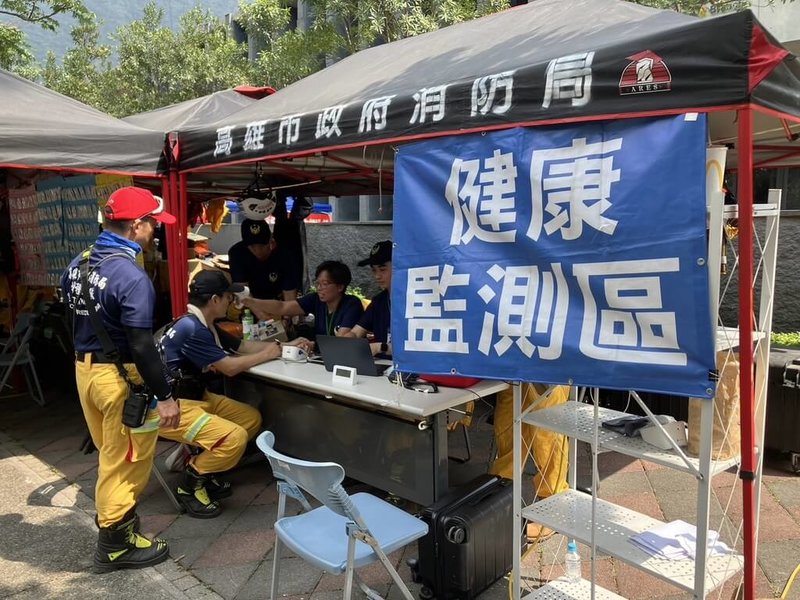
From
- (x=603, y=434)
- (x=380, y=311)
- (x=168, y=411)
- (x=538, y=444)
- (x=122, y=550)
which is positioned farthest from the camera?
(x=380, y=311)

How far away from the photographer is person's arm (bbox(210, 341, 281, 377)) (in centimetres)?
354

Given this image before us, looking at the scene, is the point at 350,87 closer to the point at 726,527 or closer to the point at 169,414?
the point at 169,414

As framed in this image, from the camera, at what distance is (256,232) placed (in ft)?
18.1

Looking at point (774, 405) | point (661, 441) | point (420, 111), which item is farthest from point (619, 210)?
point (774, 405)

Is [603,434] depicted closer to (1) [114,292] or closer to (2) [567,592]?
(2) [567,592]

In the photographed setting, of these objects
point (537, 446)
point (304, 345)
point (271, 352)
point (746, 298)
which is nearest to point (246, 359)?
point (271, 352)

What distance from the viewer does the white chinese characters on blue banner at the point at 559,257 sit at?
1.87 m

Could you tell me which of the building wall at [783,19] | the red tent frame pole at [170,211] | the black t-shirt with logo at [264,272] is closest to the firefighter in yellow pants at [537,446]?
the red tent frame pole at [170,211]

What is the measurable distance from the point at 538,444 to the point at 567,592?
30.9 inches

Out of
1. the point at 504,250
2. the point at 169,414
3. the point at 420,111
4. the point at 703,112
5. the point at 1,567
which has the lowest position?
the point at 1,567

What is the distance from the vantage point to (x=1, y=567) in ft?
9.77

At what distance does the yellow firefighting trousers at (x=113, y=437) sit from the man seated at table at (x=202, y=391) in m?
0.36

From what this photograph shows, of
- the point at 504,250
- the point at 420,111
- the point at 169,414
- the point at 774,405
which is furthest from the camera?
the point at 774,405

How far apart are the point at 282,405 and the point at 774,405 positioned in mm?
3138
